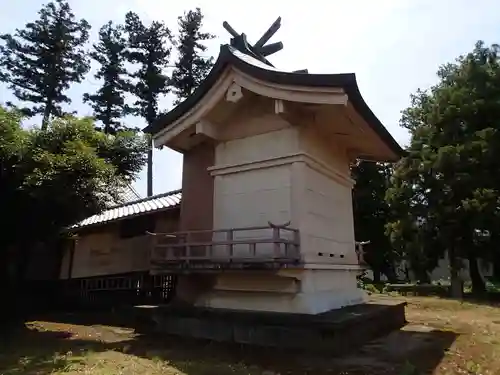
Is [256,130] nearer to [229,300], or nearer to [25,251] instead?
[229,300]

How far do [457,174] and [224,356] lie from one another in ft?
57.4

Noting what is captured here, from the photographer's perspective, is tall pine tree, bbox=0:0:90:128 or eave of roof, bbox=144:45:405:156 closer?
→ eave of roof, bbox=144:45:405:156

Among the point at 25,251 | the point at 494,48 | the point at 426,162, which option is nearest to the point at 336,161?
the point at 25,251

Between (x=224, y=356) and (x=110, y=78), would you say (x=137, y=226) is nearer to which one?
(x=224, y=356)

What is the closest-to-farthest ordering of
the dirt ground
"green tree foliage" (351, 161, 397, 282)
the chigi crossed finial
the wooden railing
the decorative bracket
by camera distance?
the dirt ground → the wooden railing → the decorative bracket → the chigi crossed finial → "green tree foliage" (351, 161, 397, 282)

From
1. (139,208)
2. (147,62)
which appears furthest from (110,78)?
(139,208)

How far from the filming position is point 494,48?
23.2 metres

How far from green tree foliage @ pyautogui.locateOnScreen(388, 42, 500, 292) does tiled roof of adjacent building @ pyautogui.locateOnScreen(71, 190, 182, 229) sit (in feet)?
46.4

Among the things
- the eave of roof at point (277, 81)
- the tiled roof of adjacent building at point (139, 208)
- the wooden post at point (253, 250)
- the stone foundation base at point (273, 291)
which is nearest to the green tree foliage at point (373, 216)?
the tiled roof of adjacent building at point (139, 208)

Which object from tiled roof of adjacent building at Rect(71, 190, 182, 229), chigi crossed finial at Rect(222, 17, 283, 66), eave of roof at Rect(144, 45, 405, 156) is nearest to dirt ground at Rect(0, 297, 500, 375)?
tiled roof of adjacent building at Rect(71, 190, 182, 229)

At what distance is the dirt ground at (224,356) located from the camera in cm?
611

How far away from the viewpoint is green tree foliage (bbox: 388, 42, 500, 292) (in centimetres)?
1939

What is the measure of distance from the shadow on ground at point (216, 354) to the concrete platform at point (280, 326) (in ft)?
0.59

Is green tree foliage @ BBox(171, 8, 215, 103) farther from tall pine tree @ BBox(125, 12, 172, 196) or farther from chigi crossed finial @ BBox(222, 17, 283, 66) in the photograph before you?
chigi crossed finial @ BBox(222, 17, 283, 66)
